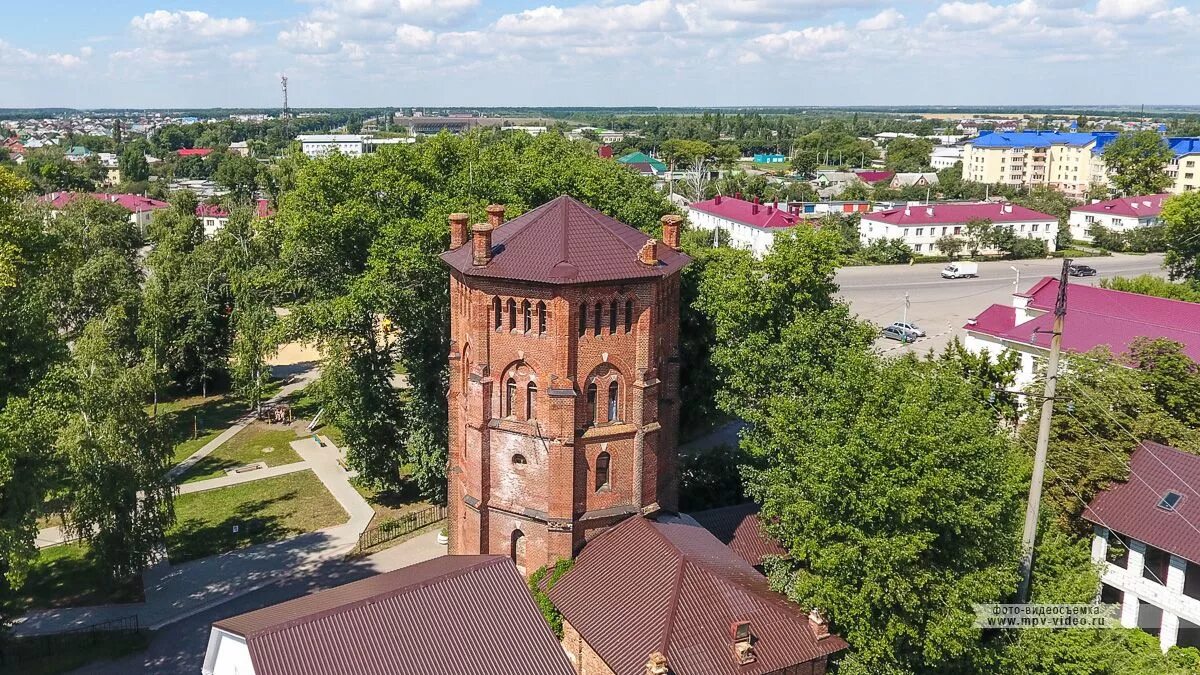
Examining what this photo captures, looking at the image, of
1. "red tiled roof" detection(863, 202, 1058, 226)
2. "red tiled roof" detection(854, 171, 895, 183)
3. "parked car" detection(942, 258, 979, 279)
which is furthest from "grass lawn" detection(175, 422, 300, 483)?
"red tiled roof" detection(854, 171, 895, 183)

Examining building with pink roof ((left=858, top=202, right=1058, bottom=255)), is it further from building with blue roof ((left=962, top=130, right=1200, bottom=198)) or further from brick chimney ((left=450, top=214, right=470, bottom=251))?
brick chimney ((left=450, top=214, right=470, bottom=251))

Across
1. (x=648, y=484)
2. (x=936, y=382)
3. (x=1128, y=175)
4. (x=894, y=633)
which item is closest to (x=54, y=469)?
(x=648, y=484)

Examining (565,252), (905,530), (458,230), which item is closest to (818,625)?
(905,530)

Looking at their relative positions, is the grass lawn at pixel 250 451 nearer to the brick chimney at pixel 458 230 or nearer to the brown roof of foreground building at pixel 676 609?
the brick chimney at pixel 458 230

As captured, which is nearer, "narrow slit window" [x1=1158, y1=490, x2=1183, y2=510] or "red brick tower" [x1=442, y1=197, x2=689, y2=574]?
"red brick tower" [x1=442, y1=197, x2=689, y2=574]

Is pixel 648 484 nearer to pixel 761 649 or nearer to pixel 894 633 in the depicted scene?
pixel 761 649

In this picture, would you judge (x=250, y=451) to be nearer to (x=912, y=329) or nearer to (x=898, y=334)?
(x=898, y=334)

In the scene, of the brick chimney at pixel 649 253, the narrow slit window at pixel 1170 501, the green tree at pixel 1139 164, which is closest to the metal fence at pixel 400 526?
the brick chimney at pixel 649 253

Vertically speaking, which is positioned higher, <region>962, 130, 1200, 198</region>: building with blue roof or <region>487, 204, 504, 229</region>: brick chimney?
<region>962, 130, 1200, 198</region>: building with blue roof
